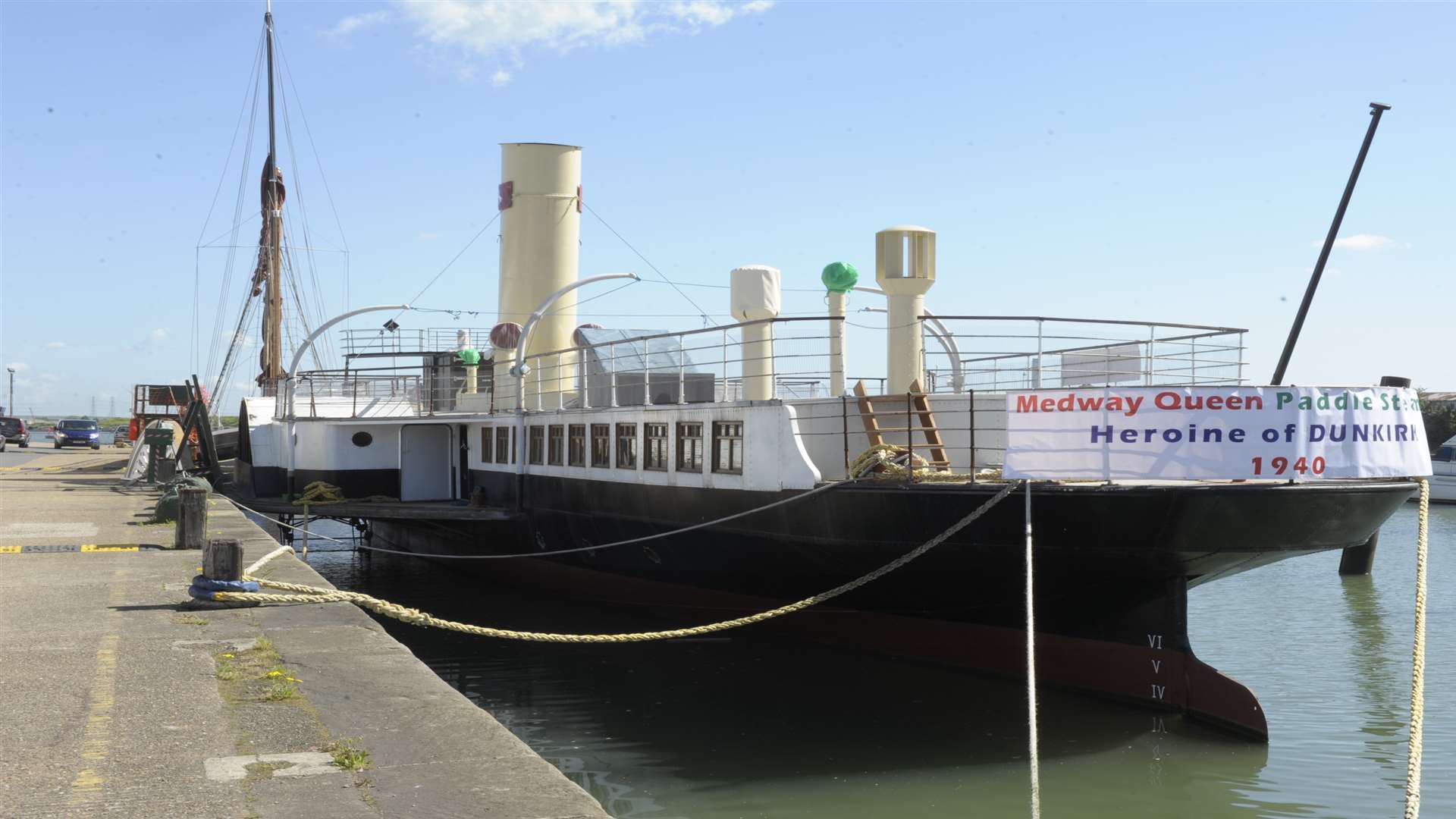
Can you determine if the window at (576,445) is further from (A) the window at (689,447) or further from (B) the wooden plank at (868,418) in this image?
(B) the wooden plank at (868,418)

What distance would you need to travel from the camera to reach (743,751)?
36.5 ft

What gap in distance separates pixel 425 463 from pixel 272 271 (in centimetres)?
2208

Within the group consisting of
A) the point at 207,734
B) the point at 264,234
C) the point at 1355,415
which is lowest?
the point at 207,734

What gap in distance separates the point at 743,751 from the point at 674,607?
4.51 m

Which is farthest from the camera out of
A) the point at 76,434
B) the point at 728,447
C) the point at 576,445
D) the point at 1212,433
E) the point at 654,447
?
the point at 76,434

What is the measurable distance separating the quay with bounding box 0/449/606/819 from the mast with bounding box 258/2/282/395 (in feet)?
100

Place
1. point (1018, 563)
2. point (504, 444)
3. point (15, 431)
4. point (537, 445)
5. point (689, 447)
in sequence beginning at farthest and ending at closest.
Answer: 1. point (15, 431)
2. point (504, 444)
3. point (537, 445)
4. point (689, 447)
5. point (1018, 563)

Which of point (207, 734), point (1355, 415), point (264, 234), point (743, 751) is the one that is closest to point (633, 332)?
point (743, 751)

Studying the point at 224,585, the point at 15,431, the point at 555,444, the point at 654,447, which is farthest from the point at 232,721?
the point at 15,431

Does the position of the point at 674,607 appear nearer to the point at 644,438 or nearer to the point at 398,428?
the point at 644,438

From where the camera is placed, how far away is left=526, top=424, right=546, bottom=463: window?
60.3 feet

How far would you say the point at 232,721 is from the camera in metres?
7.09

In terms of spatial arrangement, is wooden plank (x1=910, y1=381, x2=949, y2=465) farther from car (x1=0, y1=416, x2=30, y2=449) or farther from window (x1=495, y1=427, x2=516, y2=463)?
car (x1=0, y1=416, x2=30, y2=449)

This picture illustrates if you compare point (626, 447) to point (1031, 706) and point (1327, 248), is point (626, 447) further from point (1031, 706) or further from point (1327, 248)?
point (1327, 248)
